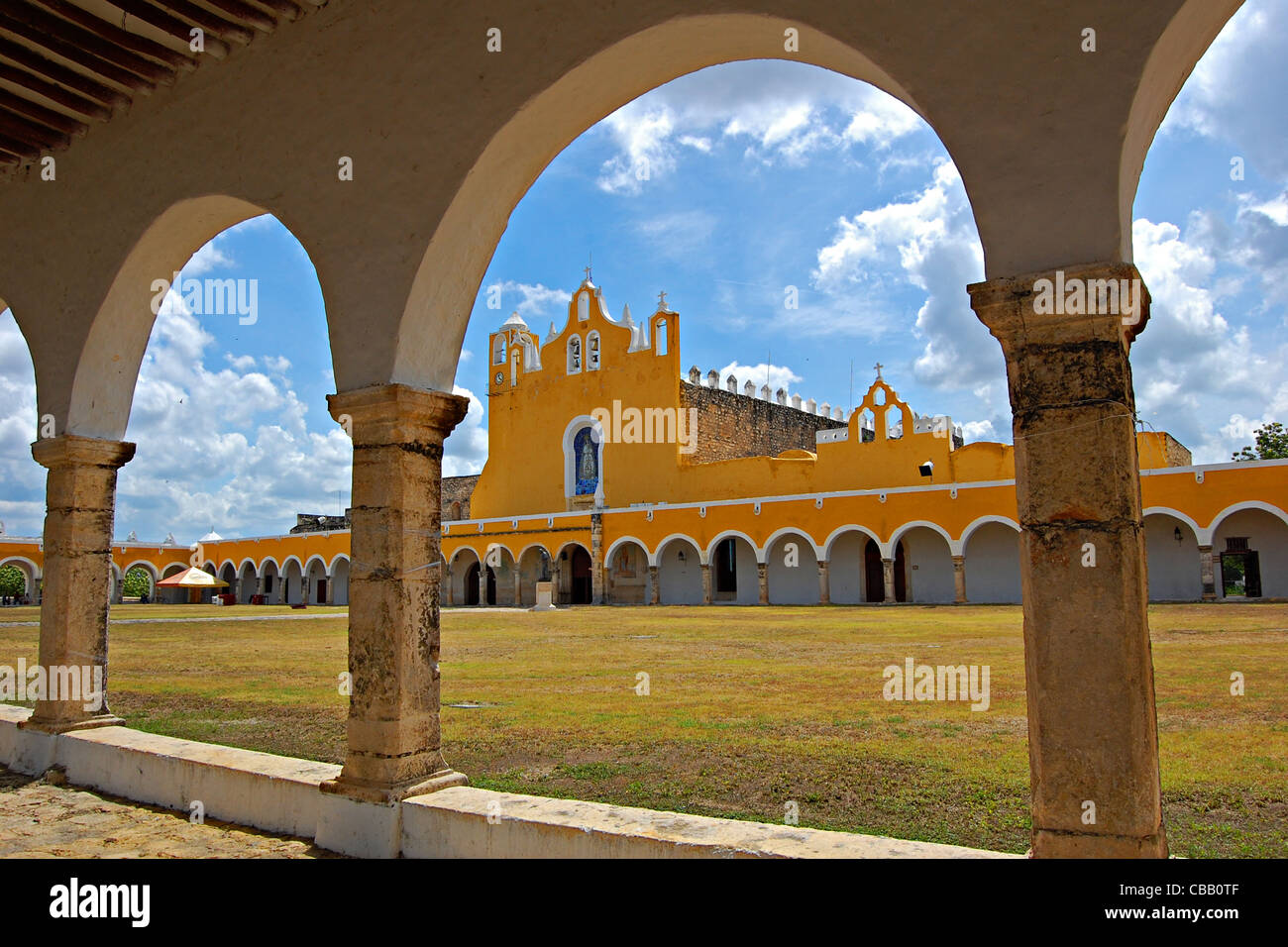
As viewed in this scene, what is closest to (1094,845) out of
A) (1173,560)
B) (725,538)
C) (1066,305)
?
(1066,305)

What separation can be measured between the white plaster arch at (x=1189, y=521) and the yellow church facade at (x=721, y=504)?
0.04 metres

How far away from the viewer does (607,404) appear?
29828mm

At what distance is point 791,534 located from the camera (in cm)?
2380

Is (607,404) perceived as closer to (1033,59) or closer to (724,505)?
(724,505)

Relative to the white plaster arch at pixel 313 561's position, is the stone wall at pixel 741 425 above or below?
above

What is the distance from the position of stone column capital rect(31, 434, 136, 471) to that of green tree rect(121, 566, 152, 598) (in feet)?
130

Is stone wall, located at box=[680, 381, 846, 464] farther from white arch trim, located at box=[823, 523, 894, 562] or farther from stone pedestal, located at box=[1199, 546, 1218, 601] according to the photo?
stone pedestal, located at box=[1199, 546, 1218, 601]

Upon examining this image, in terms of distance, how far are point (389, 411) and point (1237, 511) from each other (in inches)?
771

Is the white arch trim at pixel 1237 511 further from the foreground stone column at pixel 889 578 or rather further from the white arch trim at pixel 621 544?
the white arch trim at pixel 621 544

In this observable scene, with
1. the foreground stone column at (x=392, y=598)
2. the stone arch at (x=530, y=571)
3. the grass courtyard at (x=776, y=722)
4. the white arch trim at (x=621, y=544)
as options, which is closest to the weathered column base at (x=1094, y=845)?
the grass courtyard at (x=776, y=722)

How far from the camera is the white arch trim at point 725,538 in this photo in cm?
2412

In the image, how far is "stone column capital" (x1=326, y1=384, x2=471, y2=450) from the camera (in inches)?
133
